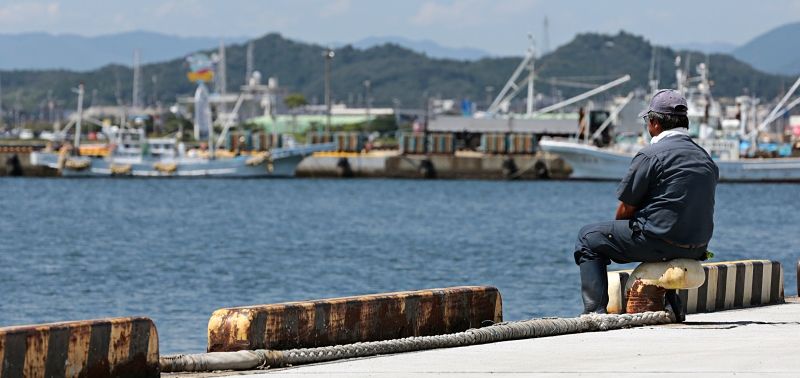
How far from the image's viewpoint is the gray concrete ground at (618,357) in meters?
8.16

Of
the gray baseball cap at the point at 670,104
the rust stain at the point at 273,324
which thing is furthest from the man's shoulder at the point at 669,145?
the rust stain at the point at 273,324

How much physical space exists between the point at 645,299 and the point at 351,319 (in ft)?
7.97

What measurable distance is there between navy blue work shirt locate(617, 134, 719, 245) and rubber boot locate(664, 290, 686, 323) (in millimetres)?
723

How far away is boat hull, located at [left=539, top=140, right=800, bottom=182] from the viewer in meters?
92.9

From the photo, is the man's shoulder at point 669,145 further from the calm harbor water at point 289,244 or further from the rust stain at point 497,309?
the calm harbor water at point 289,244

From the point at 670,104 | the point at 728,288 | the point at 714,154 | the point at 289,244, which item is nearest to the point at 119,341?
the point at 670,104

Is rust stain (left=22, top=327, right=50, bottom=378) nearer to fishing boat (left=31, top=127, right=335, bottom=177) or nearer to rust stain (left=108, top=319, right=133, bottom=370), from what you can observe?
rust stain (left=108, top=319, right=133, bottom=370)

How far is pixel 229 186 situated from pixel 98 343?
273ft

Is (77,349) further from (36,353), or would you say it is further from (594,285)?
(594,285)

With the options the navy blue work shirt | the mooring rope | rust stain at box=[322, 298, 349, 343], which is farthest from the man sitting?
rust stain at box=[322, 298, 349, 343]

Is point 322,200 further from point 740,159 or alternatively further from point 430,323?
point 430,323

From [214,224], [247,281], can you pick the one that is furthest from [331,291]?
[214,224]

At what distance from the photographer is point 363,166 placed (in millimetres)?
100438

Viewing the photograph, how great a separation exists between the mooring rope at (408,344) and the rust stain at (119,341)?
20.6 inches
